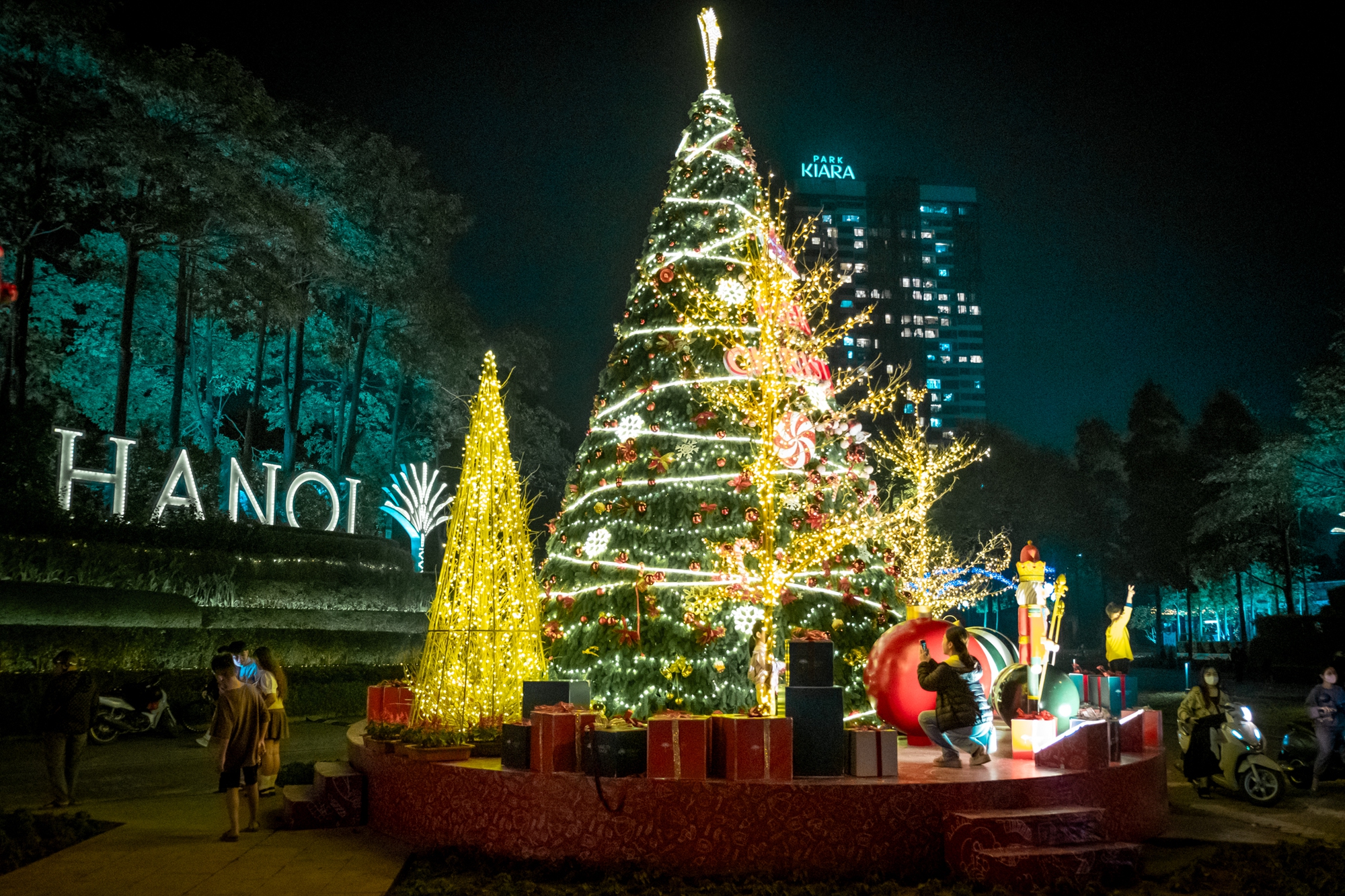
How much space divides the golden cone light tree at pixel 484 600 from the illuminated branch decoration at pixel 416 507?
71.9 ft

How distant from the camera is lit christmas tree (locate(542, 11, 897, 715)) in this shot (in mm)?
11594

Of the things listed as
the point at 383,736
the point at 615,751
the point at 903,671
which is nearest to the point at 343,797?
the point at 383,736

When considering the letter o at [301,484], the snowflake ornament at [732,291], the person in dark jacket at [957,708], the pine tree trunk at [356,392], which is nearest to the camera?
the person in dark jacket at [957,708]

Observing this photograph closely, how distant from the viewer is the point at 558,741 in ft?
24.6

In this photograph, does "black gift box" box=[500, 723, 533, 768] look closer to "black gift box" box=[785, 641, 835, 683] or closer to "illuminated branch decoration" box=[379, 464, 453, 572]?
"black gift box" box=[785, 641, 835, 683]

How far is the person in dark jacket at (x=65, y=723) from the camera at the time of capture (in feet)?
32.0

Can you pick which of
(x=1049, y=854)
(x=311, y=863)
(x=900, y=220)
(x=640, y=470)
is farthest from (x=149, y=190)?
(x=900, y=220)

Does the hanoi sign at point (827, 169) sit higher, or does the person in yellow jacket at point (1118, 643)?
the hanoi sign at point (827, 169)

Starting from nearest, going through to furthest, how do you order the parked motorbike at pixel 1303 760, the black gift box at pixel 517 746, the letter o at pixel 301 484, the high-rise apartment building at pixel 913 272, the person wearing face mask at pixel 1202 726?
the black gift box at pixel 517 746, the person wearing face mask at pixel 1202 726, the parked motorbike at pixel 1303 760, the letter o at pixel 301 484, the high-rise apartment building at pixel 913 272

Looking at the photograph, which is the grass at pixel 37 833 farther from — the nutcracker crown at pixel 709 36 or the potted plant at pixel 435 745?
the nutcracker crown at pixel 709 36

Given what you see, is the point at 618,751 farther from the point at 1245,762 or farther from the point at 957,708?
the point at 1245,762

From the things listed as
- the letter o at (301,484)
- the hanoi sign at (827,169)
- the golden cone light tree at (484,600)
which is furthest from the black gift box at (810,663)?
the hanoi sign at (827,169)

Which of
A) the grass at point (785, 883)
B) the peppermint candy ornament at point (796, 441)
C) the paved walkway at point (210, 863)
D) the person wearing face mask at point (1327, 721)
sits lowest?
the paved walkway at point (210, 863)

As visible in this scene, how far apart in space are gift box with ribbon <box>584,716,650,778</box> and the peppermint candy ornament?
5.78 m
